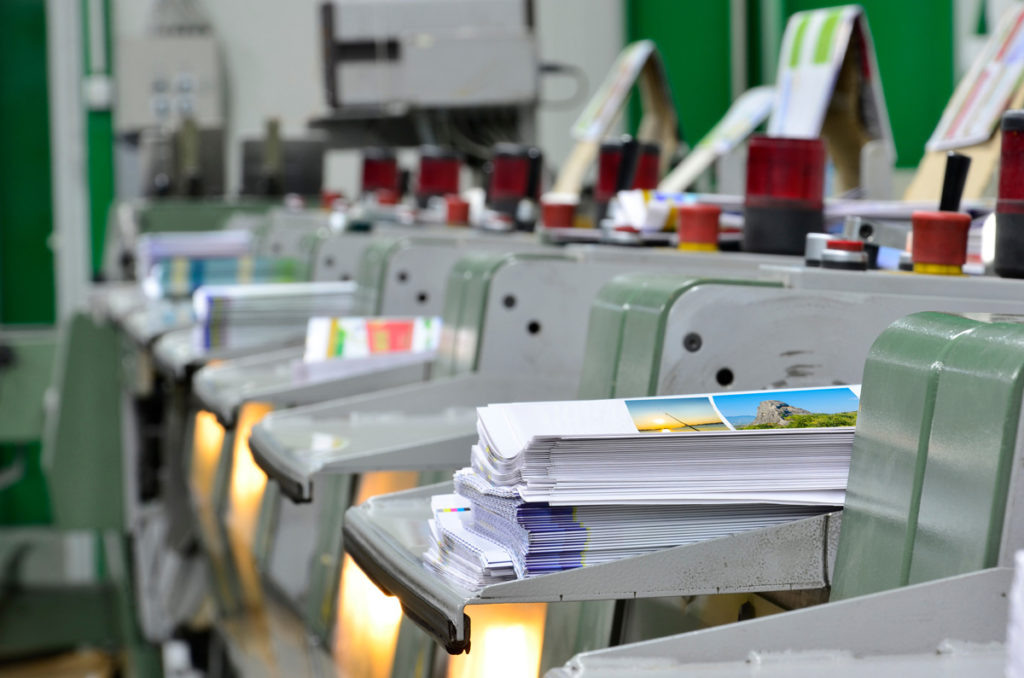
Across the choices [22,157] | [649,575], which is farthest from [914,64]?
[22,157]

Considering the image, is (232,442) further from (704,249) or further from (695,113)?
(695,113)

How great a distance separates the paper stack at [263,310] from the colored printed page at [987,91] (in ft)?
3.69

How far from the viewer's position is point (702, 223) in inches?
61.6

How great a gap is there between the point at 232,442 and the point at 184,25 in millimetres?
4702

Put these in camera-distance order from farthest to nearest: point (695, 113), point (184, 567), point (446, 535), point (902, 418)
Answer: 1. point (695, 113)
2. point (184, 567)
3. point (446, 535)
4. point (902, 418)

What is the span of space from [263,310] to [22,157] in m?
5.07

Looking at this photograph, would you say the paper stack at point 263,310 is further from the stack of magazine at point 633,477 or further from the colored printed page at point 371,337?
the stack of magazine at point 633,477

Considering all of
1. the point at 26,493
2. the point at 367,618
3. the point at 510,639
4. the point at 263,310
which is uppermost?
the point at 263,310

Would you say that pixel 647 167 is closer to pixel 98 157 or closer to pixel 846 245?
pixel 846 245

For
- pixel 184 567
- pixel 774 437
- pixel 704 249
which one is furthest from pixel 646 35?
pixel 774 437

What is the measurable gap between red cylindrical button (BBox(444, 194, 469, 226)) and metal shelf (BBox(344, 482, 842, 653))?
1.83 metres

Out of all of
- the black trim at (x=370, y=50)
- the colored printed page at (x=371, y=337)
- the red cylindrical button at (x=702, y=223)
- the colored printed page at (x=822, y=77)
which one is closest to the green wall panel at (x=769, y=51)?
the black trim at (x=370, y=50)

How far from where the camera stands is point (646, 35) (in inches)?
278

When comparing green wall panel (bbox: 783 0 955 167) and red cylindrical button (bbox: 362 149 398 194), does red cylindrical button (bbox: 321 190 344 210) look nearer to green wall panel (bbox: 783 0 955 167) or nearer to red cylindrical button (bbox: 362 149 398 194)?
red cylindrical button (bbox: 362 149 398 194)
